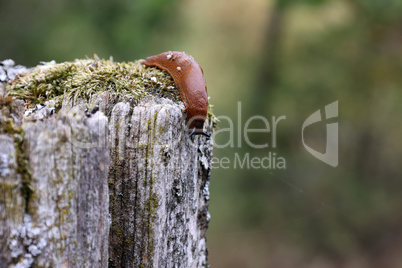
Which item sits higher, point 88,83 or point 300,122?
point 300,122

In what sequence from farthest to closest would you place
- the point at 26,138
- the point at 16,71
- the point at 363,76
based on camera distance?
the point at 363,76 → the point at 16,71 → the point at 26,138

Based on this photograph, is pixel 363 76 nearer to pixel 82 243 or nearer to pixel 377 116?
pixel 377 116

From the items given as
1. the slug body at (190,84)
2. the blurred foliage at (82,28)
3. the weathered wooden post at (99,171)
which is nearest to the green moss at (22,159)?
the weathered wooden post at (99,171)

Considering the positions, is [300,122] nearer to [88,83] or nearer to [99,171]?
[88,83]

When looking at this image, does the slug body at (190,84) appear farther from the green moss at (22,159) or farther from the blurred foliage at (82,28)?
the blurred foliage at (82,28)

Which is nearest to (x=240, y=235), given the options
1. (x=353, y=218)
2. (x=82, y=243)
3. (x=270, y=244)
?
(x=270, y=244)

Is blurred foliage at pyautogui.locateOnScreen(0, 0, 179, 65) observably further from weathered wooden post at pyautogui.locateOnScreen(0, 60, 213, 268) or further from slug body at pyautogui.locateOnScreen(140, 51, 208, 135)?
slug body at pyautogui.locateOnScreen(140, 51, 208, 135)

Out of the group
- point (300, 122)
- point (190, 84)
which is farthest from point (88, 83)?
point (300, 122)
